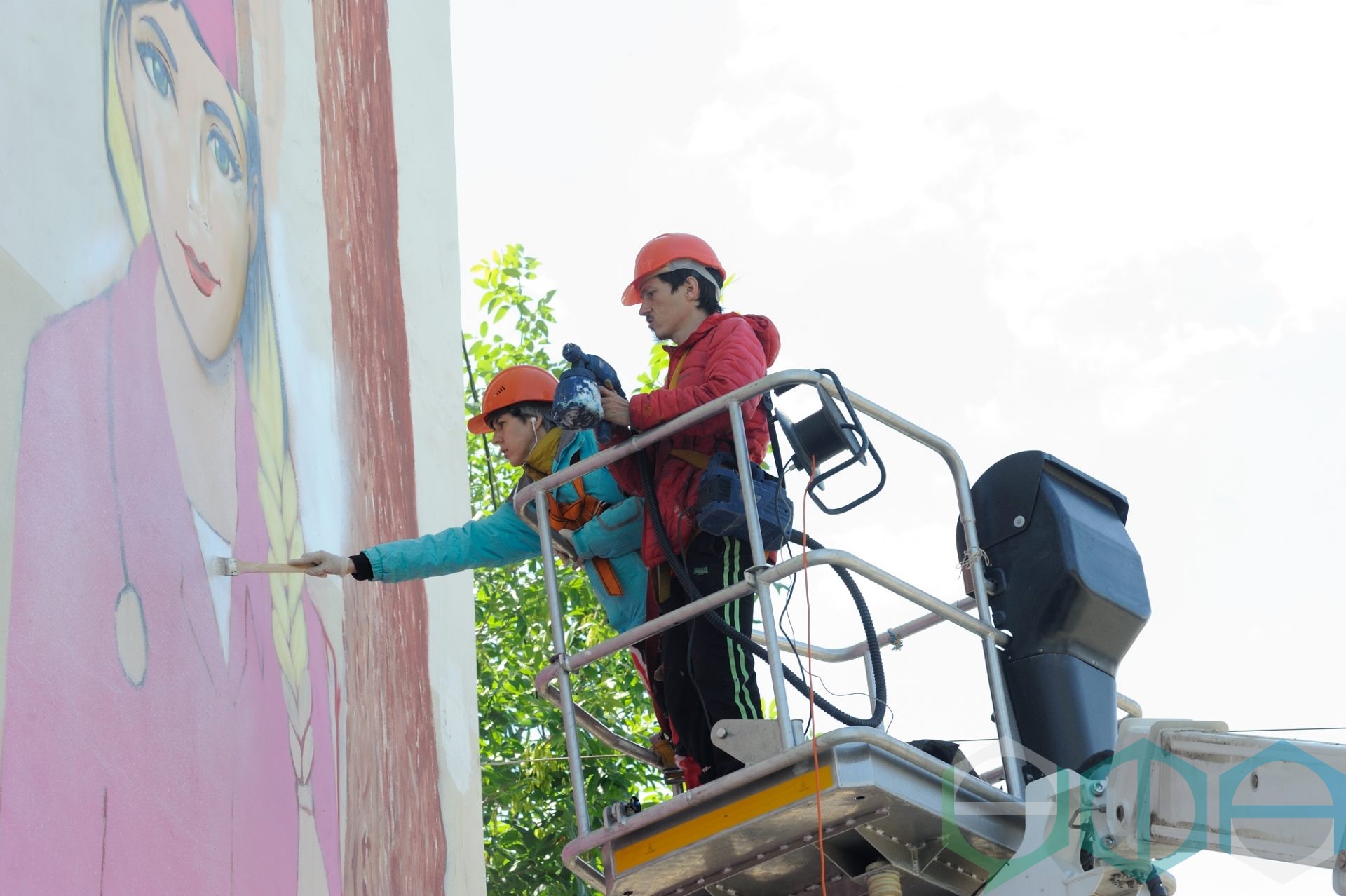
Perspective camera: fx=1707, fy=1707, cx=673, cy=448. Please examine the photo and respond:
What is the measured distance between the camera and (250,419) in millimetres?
4453

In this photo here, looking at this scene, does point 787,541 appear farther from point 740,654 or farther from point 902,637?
point 902,637

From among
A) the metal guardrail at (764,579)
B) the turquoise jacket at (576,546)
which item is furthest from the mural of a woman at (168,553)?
the metal guardrail at (764,579)

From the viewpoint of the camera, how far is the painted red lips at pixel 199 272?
402 cm

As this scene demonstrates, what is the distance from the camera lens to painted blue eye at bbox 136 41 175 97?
3.74m

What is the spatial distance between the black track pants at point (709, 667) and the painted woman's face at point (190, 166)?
1.33 m

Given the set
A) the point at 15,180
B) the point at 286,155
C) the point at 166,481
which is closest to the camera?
the point at 15,180

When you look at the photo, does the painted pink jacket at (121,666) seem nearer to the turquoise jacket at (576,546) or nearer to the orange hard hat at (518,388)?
the turquoise jacket at (576,546)

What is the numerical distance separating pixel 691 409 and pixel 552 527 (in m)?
0.73

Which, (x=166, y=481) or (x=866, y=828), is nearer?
(x=166, y=481)

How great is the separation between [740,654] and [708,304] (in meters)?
1.06

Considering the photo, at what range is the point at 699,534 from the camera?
435cm

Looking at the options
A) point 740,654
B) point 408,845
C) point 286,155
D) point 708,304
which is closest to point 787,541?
point 740,654

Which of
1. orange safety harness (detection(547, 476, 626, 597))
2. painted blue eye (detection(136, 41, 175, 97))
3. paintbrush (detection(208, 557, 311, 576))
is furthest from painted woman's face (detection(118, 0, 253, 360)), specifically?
orange safety harness (detection(547, 476, 626, 597))

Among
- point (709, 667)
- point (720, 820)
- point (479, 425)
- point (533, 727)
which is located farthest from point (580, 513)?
point (533, 727)
